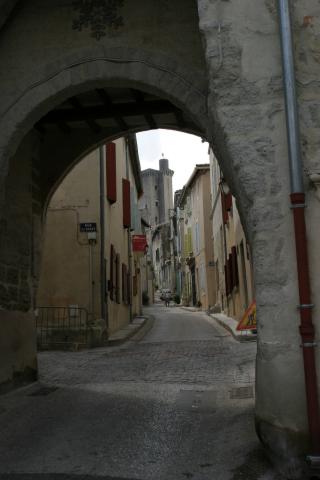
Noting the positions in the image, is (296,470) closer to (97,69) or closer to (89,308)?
(97,69)

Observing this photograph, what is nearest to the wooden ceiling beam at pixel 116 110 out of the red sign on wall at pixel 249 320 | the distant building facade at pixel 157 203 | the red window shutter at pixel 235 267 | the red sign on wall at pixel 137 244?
the red sign on wall at pixel 249 320

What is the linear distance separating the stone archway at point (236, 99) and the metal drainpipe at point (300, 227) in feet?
0.25

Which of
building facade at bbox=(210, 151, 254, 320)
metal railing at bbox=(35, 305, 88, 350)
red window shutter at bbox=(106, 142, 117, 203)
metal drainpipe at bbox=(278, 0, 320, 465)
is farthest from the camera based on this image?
red window shutter at bbox=(106, 142, 117, 203)

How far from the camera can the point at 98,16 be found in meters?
4.87

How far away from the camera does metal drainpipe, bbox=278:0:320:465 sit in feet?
10.1

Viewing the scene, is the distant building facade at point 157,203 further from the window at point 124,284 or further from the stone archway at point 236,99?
the stone archway at point 236,99

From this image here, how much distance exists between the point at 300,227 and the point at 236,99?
107 cm

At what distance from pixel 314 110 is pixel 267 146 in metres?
0.41

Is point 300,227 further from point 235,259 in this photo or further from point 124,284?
point 124,284

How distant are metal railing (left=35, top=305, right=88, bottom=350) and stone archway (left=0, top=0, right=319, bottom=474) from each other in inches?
286

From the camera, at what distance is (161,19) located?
4.80m

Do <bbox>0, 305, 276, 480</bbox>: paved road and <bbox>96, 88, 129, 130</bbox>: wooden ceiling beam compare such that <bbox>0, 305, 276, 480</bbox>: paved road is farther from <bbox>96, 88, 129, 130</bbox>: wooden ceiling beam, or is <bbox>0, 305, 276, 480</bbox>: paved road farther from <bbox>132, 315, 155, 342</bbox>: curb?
<bbox>132, 315, 155, 342</bbox>: curb

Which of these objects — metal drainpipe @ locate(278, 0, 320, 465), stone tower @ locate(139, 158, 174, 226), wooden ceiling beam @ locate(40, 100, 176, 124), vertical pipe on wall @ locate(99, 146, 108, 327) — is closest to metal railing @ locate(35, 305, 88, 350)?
vertical pipe on wall @ locate(99, 146, 108, 327)

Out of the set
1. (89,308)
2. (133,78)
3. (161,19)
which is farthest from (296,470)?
(89,308)
